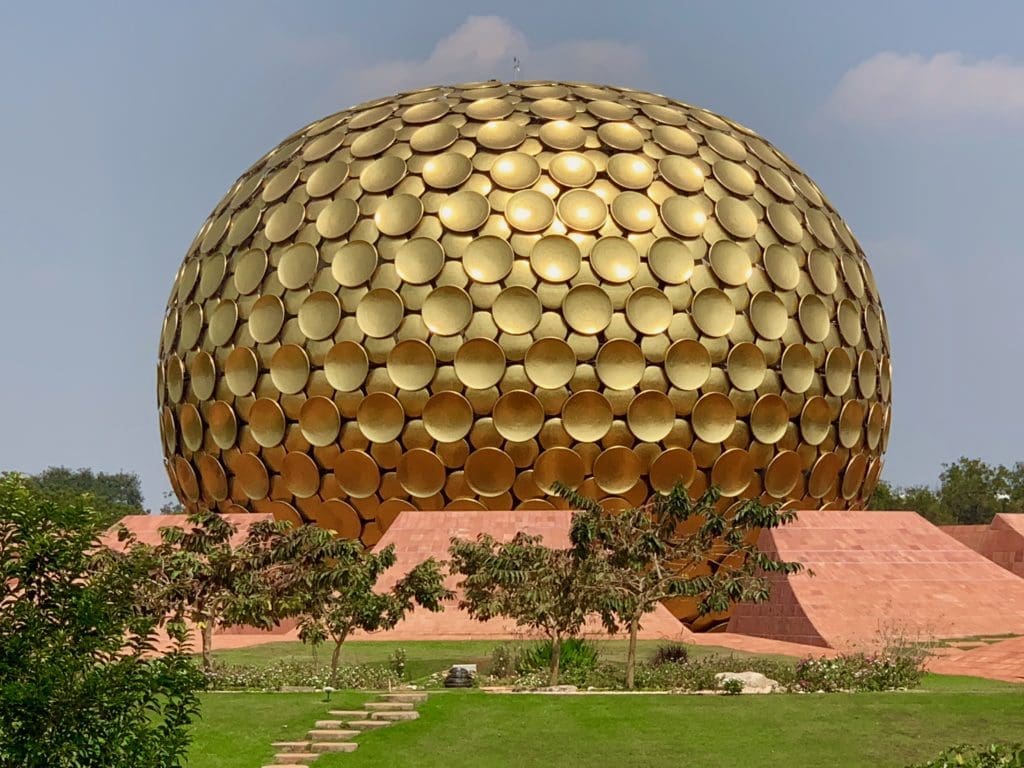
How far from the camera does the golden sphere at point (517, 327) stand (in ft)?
89.0

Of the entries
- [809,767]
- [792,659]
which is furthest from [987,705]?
[792,659]

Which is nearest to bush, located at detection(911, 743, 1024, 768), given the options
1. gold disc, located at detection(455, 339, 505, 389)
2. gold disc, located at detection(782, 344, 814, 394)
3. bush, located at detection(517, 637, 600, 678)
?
bush, located at detection(517, 637, 600, 678)

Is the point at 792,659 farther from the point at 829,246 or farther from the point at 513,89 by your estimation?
the point at 513,89

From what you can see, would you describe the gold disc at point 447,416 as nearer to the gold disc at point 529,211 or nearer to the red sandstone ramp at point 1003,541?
the gold disc at point 529,211

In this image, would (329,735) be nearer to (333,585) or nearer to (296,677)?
(296,677)

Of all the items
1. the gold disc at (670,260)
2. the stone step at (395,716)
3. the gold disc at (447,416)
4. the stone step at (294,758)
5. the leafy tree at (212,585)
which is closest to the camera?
the stone step at (294,758)

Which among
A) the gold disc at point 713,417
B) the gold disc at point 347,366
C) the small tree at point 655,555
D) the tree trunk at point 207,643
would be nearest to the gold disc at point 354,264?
the gold disc at point 347,366

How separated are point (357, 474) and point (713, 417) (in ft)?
22.8

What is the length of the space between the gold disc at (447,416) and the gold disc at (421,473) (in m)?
0.46

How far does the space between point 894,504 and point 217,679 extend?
41.7 m

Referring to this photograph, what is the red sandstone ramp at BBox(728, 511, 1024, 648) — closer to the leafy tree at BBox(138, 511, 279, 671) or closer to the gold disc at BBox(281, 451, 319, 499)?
the gold disc at BBox(281, 451, 319, 499)

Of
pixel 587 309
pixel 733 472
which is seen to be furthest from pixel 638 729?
pixel 733 472

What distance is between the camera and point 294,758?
1364 centimetres

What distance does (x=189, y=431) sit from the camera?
30.8m
